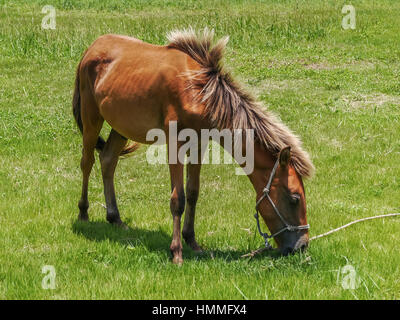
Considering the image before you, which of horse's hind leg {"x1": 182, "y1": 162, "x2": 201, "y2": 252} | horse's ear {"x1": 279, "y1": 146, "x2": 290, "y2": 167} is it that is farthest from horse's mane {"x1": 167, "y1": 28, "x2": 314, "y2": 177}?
horse's hind leg {"x1": 182, "y1": 162, "x2": 201, "y2": 252}

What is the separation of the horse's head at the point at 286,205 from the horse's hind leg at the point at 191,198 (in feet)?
3.24

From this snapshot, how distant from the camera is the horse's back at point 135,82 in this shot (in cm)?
587

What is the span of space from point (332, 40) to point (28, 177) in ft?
37.6

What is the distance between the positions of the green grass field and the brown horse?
0.35 meters

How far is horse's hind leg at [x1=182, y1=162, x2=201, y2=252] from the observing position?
619 cm

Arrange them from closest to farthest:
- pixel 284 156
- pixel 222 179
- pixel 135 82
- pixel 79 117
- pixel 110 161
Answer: pixel 284 156, pixel 135 82, pixel 110 161, pixel 79 117, pixel 222 179

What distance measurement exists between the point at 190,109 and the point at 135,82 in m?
0.95

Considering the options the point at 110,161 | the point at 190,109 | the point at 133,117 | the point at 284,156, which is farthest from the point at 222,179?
the point at 284,156

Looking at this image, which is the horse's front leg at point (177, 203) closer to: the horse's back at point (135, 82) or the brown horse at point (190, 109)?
the brown horse at point (190, 109)

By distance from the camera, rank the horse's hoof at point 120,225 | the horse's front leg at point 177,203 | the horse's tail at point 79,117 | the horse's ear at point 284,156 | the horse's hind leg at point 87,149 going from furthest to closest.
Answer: the horse's tail at point 79,117 → the horse's hind leg at point 87,149 → the horse's hoof at point 120,225 → the horse's front leg at point 177,203 → the horse's ear at point 284,156

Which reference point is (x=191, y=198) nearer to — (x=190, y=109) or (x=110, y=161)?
(x=190, y=109)

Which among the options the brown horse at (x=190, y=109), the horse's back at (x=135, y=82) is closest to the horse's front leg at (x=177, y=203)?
the brown horse at (x=190, y=109)

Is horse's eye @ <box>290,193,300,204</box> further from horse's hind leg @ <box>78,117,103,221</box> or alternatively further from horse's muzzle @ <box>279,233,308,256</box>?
horse's hind leg @ <box>78,117,103,221</box>

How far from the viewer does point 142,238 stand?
257 inches
